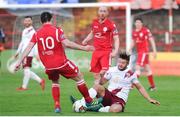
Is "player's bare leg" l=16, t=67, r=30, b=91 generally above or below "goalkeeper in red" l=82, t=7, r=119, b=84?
below

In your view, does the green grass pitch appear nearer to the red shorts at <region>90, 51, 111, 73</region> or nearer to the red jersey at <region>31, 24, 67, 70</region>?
the red shorts at <region>90, 51, 111, 73</region>

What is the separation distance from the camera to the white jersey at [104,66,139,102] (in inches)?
570

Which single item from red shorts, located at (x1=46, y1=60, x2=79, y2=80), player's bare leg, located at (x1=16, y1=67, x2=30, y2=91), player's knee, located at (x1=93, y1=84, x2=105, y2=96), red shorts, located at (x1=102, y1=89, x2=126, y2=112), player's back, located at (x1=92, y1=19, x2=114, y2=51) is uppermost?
player's back, located at (x1=92, y1=19, x2=114, y2=51)

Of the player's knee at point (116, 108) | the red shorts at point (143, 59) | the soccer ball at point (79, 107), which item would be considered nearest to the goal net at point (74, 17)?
the red shorts at point (143, 59)

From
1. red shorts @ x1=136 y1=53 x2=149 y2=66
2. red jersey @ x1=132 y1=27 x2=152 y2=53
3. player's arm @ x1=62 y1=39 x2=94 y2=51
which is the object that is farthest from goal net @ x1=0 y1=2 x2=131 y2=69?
player's arm @ x1=62 y1=39 x2=94 y2=51

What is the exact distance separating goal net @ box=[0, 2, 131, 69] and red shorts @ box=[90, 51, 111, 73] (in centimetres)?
1020

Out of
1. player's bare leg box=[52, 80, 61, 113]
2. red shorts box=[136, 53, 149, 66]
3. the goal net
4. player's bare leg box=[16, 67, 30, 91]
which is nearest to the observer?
player's bare leg box=[52, 80, 61, 113]

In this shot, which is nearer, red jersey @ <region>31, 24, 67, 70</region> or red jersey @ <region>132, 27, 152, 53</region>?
red jersey @ <region>31, 24, 67, 70</region>

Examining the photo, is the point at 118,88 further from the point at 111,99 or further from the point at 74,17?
the point at 74,17

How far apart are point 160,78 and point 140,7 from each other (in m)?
9.72

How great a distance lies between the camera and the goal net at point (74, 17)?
29344 millimetres

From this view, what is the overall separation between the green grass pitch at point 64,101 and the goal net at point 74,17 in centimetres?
490

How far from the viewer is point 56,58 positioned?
14383 millimetres

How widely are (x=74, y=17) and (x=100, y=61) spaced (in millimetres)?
12511
